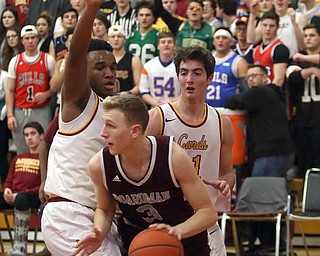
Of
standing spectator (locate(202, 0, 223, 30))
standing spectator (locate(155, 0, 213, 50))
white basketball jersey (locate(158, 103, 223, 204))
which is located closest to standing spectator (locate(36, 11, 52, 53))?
standing spectator (locate(155, 0, 213, 50))

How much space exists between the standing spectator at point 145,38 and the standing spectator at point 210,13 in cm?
96

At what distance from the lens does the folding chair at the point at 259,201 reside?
9.47 m

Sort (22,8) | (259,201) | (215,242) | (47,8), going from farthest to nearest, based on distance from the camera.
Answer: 1. (22,8)
2. (47,8)
3. (259,201)
4. (215,242)

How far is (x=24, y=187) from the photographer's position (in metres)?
10.0

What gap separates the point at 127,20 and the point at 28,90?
1862 millimetres

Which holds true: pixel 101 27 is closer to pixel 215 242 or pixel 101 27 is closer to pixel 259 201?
pixel 259 201

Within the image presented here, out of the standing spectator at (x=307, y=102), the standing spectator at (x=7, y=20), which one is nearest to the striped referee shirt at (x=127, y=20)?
the standing spectator at (x=7, y=20)

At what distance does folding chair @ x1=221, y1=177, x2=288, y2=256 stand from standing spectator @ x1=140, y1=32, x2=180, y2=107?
1.61 metres

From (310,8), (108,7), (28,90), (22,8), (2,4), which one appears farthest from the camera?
(2,4)

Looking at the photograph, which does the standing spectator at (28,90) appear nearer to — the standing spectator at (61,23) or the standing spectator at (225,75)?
the standing spectator at (61,23)

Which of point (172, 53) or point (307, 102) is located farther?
point (172, 53)

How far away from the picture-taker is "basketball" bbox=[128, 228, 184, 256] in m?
4.64

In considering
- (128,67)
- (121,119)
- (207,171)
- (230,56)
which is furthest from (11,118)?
(121,119)

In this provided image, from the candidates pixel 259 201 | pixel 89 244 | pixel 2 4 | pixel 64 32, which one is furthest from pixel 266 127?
pixel 2 4
